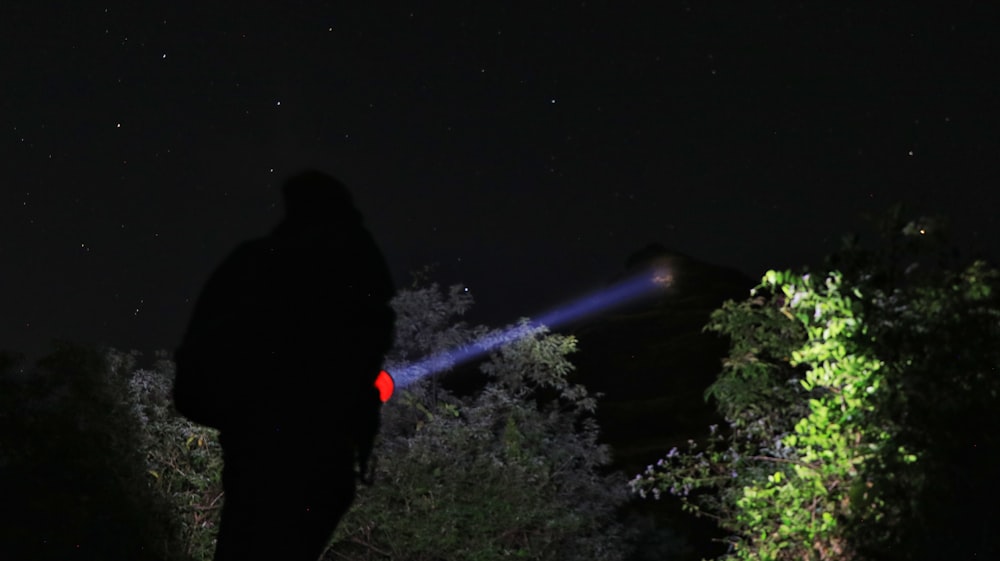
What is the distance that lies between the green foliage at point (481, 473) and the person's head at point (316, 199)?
992 cm

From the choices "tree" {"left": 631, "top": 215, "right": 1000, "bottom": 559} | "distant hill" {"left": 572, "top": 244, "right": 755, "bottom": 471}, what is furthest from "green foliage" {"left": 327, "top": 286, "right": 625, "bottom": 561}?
"distant hill" {"left": 572, "top": 244, "right": 755, "bottom": 471}

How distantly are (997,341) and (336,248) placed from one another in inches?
178

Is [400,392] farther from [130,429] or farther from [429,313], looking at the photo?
[130,429]

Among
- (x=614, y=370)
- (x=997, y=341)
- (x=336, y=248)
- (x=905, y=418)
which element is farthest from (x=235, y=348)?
(x=614, y=370)

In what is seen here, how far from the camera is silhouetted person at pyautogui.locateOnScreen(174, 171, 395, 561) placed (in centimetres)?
200

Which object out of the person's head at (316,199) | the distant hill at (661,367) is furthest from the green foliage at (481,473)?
the person's head at (316,199)

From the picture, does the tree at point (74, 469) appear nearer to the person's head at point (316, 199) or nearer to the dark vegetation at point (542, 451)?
the dark vegetation at point (542, 451)

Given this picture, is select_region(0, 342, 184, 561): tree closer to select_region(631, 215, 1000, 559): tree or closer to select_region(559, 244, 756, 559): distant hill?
select_region(631, 215, 1000, 559): tree

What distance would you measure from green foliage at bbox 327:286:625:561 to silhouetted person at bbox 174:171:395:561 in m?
9.96

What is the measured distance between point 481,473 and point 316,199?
1026 cm

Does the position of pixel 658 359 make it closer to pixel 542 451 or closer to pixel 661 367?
pixel 661 367

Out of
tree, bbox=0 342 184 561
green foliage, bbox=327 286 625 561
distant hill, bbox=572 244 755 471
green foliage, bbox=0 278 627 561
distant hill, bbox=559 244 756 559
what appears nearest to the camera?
tree, bbox=0 342 184 561

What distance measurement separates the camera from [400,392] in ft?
41.3

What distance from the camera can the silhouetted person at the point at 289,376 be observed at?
1995 millimetres
